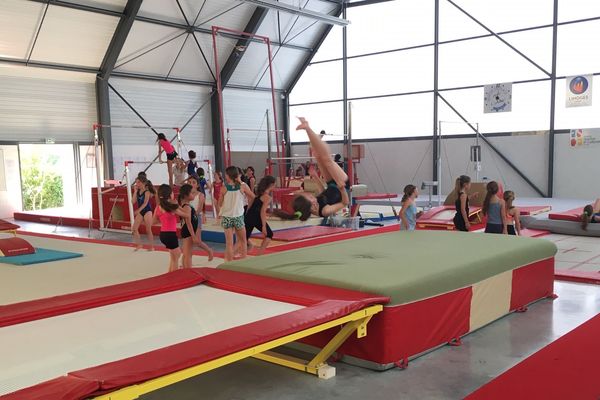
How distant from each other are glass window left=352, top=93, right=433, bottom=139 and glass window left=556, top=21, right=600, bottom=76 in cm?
377

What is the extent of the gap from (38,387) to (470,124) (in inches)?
584

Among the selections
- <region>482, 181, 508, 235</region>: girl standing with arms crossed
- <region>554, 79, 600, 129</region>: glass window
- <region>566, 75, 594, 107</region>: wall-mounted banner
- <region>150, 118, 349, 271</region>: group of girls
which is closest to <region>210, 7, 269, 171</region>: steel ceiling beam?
<region>554, 79, 600, 129</region>: glass window

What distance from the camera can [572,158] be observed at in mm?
13844

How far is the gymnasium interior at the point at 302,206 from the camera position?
2988 millimetres

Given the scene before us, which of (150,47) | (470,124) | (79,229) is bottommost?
(79,229)

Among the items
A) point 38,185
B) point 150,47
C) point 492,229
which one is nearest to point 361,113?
point 150,47

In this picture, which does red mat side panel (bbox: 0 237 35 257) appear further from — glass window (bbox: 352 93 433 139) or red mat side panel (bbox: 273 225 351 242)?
glass window (bbox: 352 93 433 139)

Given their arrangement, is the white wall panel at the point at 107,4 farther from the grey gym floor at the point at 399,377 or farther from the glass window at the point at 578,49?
the grey gym floor at the point at 399,377

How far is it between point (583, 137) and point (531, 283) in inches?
415

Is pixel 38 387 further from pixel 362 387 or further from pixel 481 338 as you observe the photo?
pixel 481 338

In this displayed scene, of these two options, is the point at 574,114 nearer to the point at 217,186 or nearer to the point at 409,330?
the point at 217,186

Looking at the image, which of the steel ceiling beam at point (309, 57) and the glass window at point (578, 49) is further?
the steel ceiling beam at point (309, 57)

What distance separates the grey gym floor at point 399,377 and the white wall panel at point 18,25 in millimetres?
11109

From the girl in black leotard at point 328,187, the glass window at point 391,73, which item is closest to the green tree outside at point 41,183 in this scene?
the glass window at point 391,73
